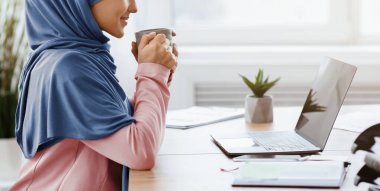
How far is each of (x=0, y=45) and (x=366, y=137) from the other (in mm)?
2276

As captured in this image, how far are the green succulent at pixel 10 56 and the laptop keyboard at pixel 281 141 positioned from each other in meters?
1.64

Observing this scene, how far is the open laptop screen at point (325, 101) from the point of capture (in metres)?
1.67

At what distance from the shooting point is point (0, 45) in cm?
317

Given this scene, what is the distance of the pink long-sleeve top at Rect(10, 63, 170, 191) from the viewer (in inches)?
58.7

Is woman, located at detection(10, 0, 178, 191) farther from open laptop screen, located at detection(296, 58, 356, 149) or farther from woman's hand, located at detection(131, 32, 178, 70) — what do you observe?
open laptop screen, located at detection(296, 58, 356, 149)

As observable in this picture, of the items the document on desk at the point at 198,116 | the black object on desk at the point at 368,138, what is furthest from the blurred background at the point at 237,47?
the black object on desk at the point at 368,138

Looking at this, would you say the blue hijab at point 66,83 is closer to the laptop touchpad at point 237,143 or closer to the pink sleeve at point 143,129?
the pink sleeve at point 143,129

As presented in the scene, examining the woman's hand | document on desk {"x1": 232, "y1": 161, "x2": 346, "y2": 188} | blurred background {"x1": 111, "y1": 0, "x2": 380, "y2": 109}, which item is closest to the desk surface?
document on desk {"x1": 232, "y1": 161, "x2": 346, "y2": 188}

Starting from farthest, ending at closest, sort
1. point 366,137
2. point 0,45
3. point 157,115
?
point 0,45, point 157,115, point 366,137

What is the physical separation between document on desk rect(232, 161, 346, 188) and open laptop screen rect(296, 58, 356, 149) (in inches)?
9.1

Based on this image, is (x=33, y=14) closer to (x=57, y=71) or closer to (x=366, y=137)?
(x=57, y=71)

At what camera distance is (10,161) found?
3229 mm

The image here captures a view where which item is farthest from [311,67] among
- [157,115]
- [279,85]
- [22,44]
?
[157,115]

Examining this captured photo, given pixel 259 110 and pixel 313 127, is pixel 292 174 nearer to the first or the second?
pixel 313 127
